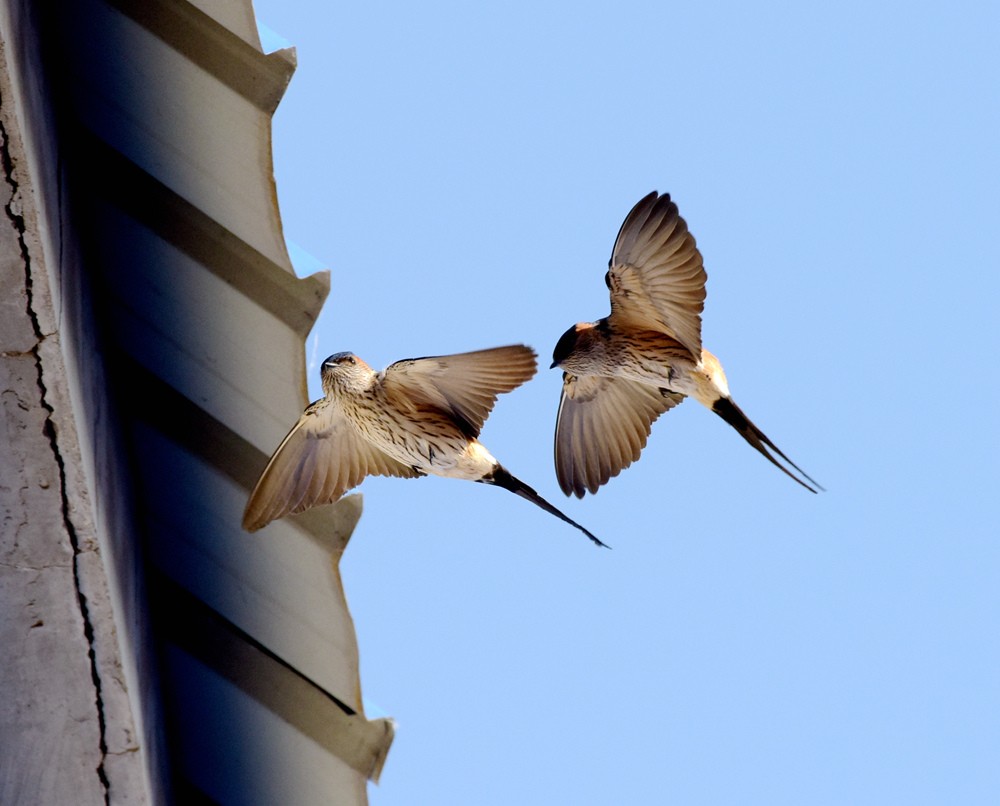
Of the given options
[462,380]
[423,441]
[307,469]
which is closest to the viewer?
[307,469]

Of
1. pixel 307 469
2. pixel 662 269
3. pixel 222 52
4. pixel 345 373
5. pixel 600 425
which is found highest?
pixel 662 269

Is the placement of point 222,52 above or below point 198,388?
above

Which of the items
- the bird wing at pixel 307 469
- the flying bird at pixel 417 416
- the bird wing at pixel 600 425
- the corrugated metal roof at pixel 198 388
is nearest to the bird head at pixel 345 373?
the flying bird at pixel 417 416

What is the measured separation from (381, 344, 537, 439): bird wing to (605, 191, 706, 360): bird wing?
797 mm

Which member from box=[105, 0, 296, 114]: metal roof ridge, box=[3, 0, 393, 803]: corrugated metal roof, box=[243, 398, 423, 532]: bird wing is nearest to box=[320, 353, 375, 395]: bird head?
box=[243, 398, 423, 532]: bird wing

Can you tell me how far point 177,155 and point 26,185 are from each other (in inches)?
22.4

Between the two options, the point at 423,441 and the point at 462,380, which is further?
the point at 423,441

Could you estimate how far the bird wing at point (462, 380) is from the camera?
328 centimetres

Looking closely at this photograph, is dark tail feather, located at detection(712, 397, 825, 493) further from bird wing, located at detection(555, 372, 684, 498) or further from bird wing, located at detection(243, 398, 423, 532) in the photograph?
bird wing, located at detection(243, 398, 423, 532)

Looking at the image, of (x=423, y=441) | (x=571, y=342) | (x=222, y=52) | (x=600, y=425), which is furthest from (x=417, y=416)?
(x=222, y=52)

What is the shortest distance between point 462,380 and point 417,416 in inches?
9.9

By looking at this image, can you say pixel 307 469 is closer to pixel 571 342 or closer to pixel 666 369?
pixel 666 369

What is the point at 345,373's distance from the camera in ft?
12.4

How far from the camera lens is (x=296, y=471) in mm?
2611
